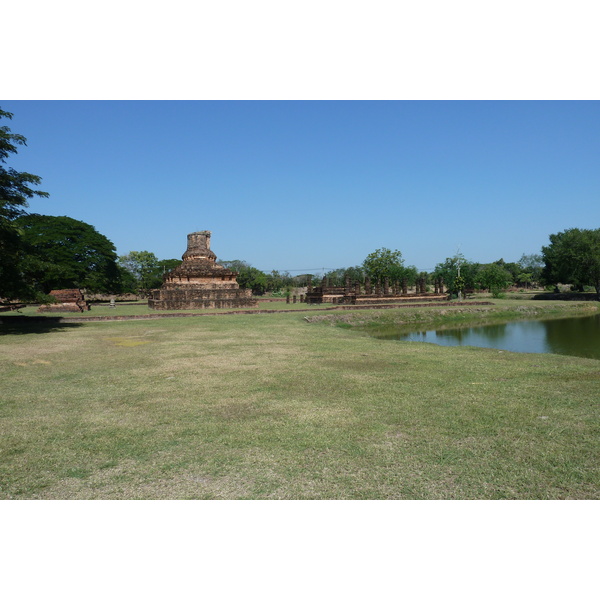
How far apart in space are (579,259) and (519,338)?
31376 mm

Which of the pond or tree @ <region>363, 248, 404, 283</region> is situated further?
tree @ <region>363, 248, 404, 283</region>

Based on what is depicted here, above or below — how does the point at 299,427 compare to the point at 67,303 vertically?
below

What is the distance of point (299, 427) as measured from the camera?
4043 millimetres

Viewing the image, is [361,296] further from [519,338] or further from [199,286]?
[519,338]

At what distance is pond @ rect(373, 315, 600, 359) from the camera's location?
1098 centimetres

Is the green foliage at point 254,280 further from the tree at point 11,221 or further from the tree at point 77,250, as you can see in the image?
the tree at point 11,221

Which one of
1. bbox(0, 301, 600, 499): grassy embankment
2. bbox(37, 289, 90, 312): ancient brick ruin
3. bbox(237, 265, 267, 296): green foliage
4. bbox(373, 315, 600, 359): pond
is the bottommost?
bbox(373, 315, 600, 359): pond

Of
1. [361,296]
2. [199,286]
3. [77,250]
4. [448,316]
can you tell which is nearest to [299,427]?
[448,316]

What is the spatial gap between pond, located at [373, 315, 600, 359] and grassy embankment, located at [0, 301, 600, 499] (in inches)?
143

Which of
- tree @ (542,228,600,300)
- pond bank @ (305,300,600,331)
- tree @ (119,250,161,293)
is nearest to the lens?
pond bank @ (305,300,600,331)

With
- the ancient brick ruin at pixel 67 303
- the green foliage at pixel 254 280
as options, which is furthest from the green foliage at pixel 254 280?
the ancient brick ruin at pixel 67 303

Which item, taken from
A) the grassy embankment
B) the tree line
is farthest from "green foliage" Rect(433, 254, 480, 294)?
the grassy embankment

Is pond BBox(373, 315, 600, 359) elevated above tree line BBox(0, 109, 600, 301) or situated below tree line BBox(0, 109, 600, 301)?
below

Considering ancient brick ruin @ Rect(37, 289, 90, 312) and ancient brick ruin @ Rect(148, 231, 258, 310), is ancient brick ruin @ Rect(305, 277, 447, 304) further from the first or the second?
ancient brick ruin @ Rect(37, 289, 90, 312)
